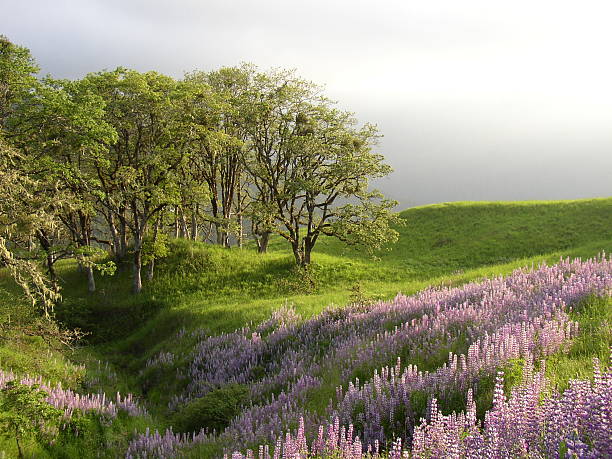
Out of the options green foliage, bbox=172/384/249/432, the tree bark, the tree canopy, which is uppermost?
the tree canopy

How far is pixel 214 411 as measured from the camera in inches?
350

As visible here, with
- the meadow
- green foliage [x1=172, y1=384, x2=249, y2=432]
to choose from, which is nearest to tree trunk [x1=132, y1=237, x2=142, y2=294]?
the meadow

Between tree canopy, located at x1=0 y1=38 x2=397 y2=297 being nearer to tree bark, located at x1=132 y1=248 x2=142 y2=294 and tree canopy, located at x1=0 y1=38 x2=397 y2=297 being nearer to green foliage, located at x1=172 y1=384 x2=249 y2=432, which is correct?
tree bark, located at x1=132 y1=248 x2=142 y2=294

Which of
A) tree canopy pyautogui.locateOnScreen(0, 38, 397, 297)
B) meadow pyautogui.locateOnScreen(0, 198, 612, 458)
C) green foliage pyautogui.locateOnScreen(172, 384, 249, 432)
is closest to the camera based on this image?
meadow pyautogui.locateOnScreen(0, 198, 612, 458)

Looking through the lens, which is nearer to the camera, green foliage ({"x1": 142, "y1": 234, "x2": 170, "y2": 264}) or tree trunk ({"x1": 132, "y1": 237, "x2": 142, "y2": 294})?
tree trunk ({"x1": 132, "y1": 237, "x2": 142, "y2": 294})

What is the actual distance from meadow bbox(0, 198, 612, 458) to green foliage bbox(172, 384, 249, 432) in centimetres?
3

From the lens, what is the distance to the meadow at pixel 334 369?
12.6ft

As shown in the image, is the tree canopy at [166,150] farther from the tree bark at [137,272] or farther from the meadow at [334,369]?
the meadow at [334,369]

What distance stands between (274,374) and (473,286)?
6.11m

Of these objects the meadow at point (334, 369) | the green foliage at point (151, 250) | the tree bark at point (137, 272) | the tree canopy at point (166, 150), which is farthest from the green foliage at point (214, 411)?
the tree bark at point (137, 272)

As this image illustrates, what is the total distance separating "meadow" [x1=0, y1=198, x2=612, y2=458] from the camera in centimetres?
385

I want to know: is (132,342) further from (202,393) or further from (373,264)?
(373,264)

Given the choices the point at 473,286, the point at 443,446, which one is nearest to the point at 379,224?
the point at 473,286

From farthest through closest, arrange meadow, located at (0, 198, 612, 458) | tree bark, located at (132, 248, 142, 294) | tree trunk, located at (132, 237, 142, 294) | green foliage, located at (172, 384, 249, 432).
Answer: tree bark, located at (132, 248, 142, 294) → tree trunk, located at (132, 237, 142, 294) → green foliage, located at (172, 384, 249, 432) → meadow, located at (0, 198, 612, 458)
